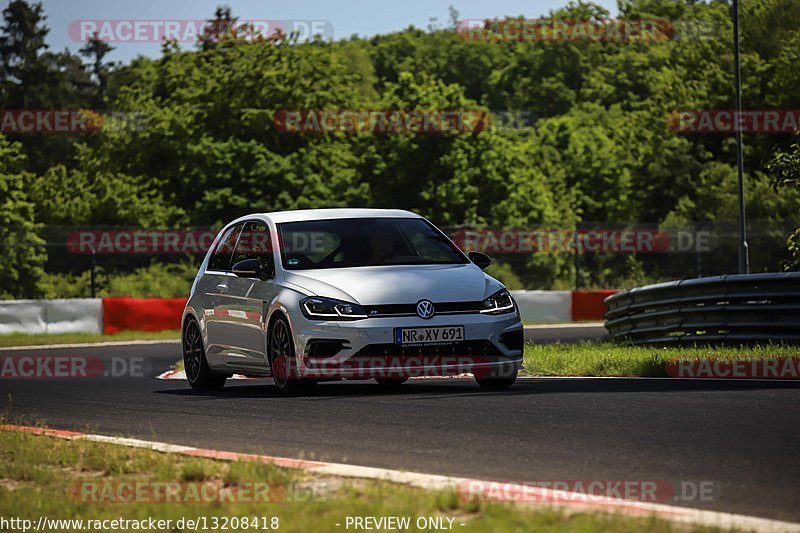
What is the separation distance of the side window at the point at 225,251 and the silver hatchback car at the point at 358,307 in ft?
0.62

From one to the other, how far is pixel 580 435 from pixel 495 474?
1630mm

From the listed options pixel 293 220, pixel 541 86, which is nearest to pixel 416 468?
pixel 293 220

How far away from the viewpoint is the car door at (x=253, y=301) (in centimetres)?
1307

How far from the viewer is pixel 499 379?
12.7 m

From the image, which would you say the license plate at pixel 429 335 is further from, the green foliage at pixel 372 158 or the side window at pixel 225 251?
the green foliage at pixel 372 158

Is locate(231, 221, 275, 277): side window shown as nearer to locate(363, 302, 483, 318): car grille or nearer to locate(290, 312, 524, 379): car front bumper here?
locate(290, 312, 524, 379): car front bumper

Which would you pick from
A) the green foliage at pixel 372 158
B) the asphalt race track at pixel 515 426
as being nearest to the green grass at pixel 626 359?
the asphalt race track at pixel 515 426

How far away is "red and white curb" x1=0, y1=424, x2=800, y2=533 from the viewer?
230 inches

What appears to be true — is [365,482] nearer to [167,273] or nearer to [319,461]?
[319,461]

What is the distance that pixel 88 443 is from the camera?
29.9 feet

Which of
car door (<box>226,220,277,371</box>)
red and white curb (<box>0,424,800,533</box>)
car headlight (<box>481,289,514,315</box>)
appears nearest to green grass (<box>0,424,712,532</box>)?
red and white curb (<box>0,424,800,533</box>)

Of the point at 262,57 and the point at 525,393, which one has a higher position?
the point at 262,57

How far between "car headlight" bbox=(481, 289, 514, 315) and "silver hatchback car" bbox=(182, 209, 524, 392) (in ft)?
0.04

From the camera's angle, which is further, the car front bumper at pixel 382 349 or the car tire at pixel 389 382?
the car tire at pixel 389 382
